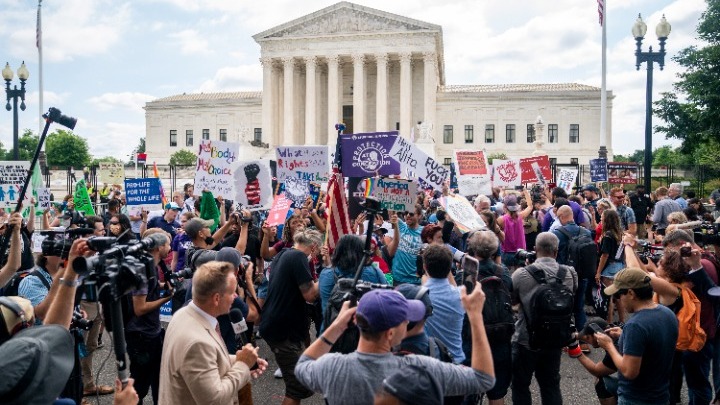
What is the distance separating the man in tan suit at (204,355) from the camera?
3.03 metres

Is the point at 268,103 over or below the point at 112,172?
over

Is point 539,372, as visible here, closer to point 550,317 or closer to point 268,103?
point 550,317

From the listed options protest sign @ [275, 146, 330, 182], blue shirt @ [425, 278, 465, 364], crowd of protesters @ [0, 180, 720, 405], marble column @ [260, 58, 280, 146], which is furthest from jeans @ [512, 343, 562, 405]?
marble column @ [260, 58, 280, 146]

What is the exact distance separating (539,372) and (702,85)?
108 ft

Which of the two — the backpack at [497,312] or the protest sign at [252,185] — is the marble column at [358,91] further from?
the backpack at [497,312]

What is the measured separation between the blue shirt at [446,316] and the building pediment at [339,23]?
177 ft

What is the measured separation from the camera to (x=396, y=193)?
22.1 ft

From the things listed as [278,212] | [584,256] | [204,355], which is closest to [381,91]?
[278,212]

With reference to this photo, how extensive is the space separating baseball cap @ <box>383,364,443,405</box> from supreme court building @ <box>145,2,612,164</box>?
4802 centimetres

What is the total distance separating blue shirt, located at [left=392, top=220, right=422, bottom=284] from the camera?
6.70 m

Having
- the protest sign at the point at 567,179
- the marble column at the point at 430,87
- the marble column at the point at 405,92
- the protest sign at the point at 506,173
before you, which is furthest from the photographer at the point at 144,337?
the marble column at the point at 430,87

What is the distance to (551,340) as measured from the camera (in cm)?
448

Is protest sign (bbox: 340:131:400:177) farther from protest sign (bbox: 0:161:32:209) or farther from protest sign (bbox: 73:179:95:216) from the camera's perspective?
protest sign (bbox: 73:179:95:216)

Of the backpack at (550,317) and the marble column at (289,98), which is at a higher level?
the marble column at (289,98)
